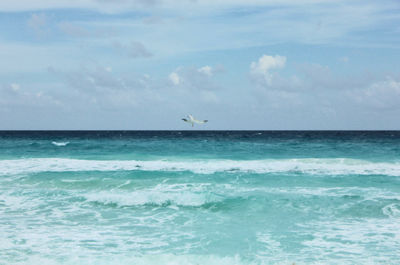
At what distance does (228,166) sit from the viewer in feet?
82.3

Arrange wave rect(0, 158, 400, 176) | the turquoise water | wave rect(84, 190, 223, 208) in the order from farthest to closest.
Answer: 1. wave rect(0, 158, 400, 176)
2. wave rect(84, 190, 223, 208)
3. the turquoise water

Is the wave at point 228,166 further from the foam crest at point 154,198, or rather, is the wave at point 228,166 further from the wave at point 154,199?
the wave at point 154,199

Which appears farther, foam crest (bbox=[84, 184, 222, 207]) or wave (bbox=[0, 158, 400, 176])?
wave (bbox=[0, 158, 400, 176])

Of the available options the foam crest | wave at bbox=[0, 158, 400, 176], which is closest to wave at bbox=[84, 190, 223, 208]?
the foam crest

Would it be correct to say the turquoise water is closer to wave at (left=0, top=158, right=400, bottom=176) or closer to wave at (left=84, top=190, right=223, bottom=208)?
wave at (left=84, top=190, right=223, bottom=208)

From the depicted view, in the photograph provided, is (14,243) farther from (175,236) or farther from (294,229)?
(294,229)

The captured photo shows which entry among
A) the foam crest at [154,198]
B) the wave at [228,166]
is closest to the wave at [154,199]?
the foam crest at [154,198]

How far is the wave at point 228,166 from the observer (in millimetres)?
22641

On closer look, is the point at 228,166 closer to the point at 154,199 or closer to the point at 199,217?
the point at 154,199

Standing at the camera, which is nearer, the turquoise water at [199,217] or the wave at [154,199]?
the turquoise water at [199,217]

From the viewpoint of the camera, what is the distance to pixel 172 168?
2414cm

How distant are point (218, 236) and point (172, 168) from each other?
13.7 metres

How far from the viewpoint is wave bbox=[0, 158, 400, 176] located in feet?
74.3

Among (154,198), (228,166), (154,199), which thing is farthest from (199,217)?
(228,166)
